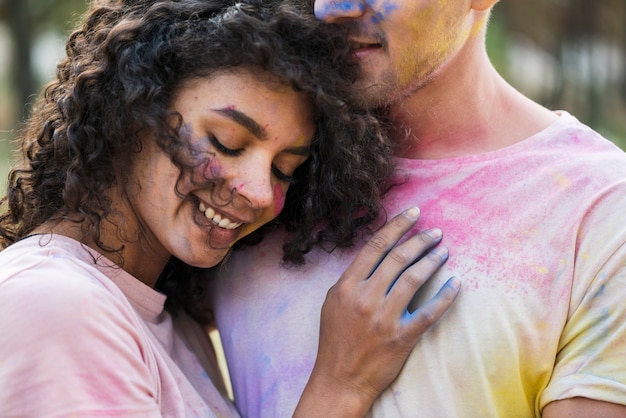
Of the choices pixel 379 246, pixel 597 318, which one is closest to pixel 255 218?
pixel 379 246

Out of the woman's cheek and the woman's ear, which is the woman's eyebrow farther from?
the woman's ear

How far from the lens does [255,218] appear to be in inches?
78.2

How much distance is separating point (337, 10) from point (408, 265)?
64 cm

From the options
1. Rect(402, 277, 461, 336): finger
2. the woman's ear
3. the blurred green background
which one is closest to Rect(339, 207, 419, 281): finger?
Rect(402, 277, 461, 336): finger

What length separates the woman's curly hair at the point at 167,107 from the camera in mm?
1866

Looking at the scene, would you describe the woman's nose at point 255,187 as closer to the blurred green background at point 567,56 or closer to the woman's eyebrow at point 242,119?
the woman's eyebrow at point 242,119

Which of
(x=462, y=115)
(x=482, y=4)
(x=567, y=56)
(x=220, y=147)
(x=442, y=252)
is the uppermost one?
(x=482, y=4)

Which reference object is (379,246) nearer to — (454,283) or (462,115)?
(454,283)

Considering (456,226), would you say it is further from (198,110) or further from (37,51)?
(37,51)

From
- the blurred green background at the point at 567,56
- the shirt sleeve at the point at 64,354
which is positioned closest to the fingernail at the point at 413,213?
the shirt sleeve at the point at 64,354

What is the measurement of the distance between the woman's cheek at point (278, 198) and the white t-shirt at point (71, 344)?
0.42 m

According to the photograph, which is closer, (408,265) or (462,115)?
(408,265)

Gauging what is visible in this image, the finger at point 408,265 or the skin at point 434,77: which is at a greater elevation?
the skin at point 434,77

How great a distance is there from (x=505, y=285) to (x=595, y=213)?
0.26 meters
